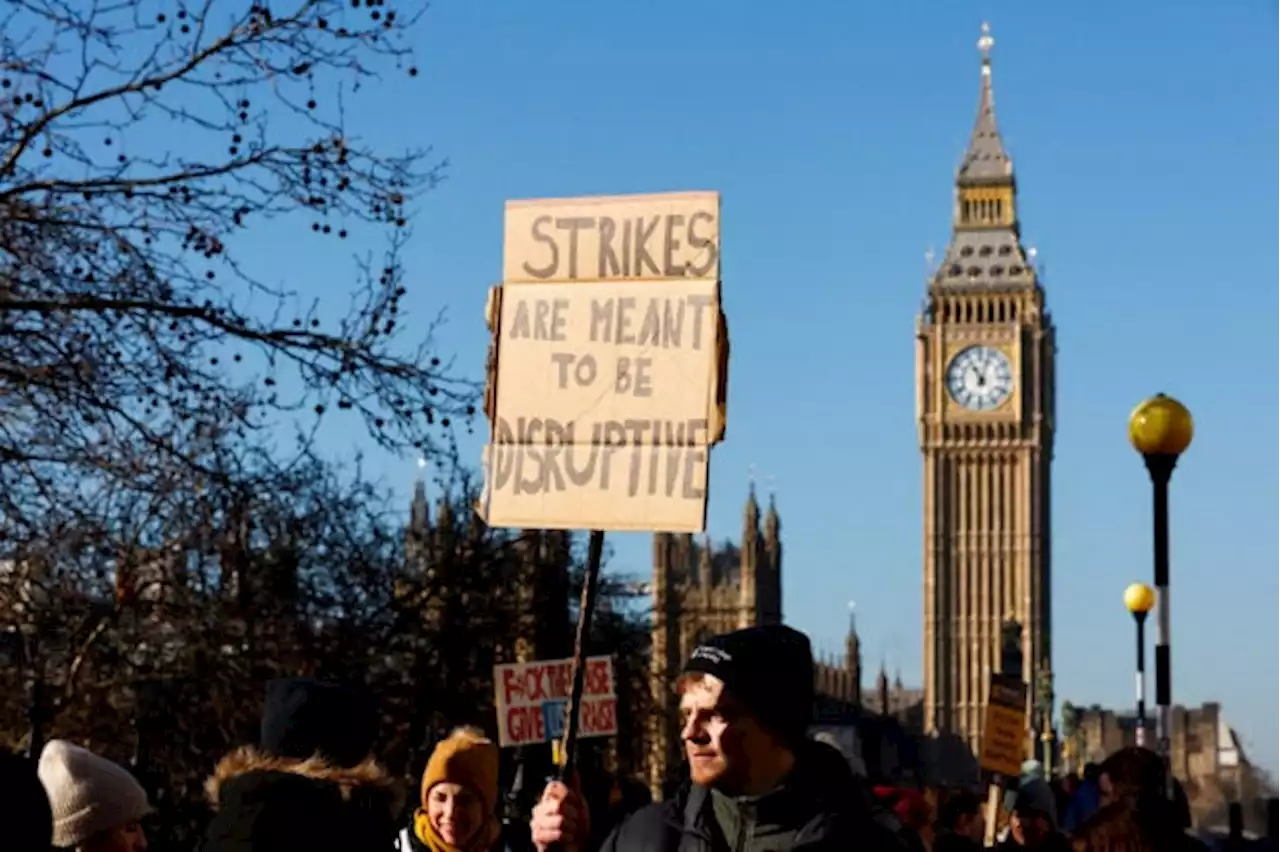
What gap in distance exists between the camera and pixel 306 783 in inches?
196

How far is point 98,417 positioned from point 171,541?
3589 millimetres

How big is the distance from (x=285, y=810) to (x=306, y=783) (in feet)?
0.36

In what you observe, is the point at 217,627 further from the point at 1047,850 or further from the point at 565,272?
the point at 565,272

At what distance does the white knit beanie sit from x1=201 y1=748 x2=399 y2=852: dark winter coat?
0.18m

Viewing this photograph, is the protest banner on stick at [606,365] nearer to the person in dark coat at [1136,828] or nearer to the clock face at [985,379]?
the person in dark coat at [1136,828]

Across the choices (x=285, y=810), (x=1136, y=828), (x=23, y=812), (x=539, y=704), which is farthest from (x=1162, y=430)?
(x=23, y=812)

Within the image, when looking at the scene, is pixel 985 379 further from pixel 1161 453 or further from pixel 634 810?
pixel 634 810

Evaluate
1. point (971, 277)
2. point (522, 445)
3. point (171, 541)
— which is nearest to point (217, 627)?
point (171, 541)

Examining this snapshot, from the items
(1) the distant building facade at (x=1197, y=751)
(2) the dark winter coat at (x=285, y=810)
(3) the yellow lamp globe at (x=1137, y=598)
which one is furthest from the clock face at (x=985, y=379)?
(2) the dark winter coat at (x=285, y=810)

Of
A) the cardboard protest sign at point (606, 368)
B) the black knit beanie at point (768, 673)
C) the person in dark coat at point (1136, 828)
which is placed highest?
the cardboard protest sign at point (606, 368)

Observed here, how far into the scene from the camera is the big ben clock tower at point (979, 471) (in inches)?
4754

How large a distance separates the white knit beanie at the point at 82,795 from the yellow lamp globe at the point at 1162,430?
6900 mm

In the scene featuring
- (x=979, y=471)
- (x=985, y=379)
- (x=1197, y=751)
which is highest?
(x=985, y=379)

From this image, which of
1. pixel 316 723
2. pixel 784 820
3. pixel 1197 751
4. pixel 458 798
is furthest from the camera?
pixel 1197 751
